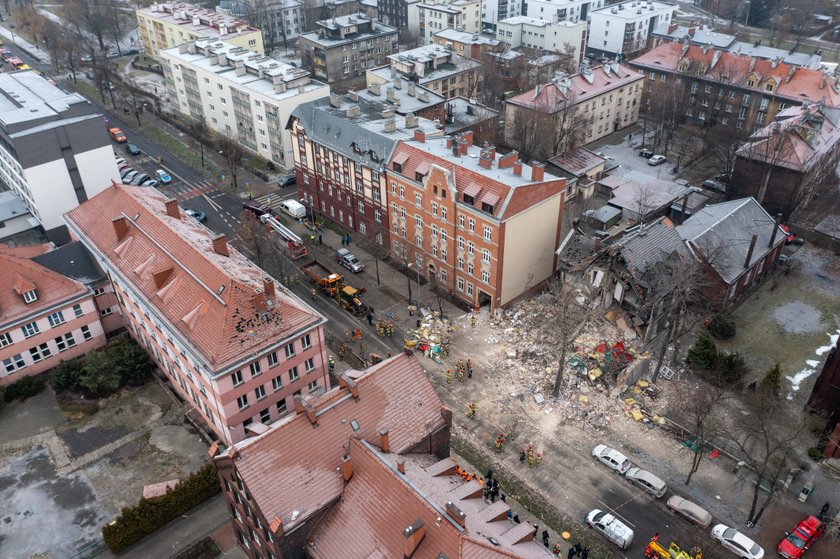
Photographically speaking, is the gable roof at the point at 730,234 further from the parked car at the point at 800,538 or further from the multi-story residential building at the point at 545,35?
the multi-story residential building at the point at 545,35

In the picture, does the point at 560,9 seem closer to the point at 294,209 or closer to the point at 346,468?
the point at 294,209

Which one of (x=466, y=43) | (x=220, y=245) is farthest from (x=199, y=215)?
(x=466, y=43)

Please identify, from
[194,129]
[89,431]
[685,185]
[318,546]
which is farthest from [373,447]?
[194,129]

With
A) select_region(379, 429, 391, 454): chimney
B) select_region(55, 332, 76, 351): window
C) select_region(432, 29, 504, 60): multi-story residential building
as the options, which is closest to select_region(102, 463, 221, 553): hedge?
select_region(379, 429, 391, 454): chimney

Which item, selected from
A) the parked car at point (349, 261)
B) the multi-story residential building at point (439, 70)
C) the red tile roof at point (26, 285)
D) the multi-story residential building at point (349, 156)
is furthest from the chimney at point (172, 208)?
the multi-story residential building at point (439, 70)

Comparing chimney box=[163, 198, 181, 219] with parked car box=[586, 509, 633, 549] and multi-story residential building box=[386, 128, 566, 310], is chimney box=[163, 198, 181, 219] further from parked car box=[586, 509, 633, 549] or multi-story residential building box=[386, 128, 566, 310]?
parked car box=[586, 509, 633, 549]

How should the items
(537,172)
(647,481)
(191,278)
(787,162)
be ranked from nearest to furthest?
(647,481), (191,278), (537,172), (787,162)
